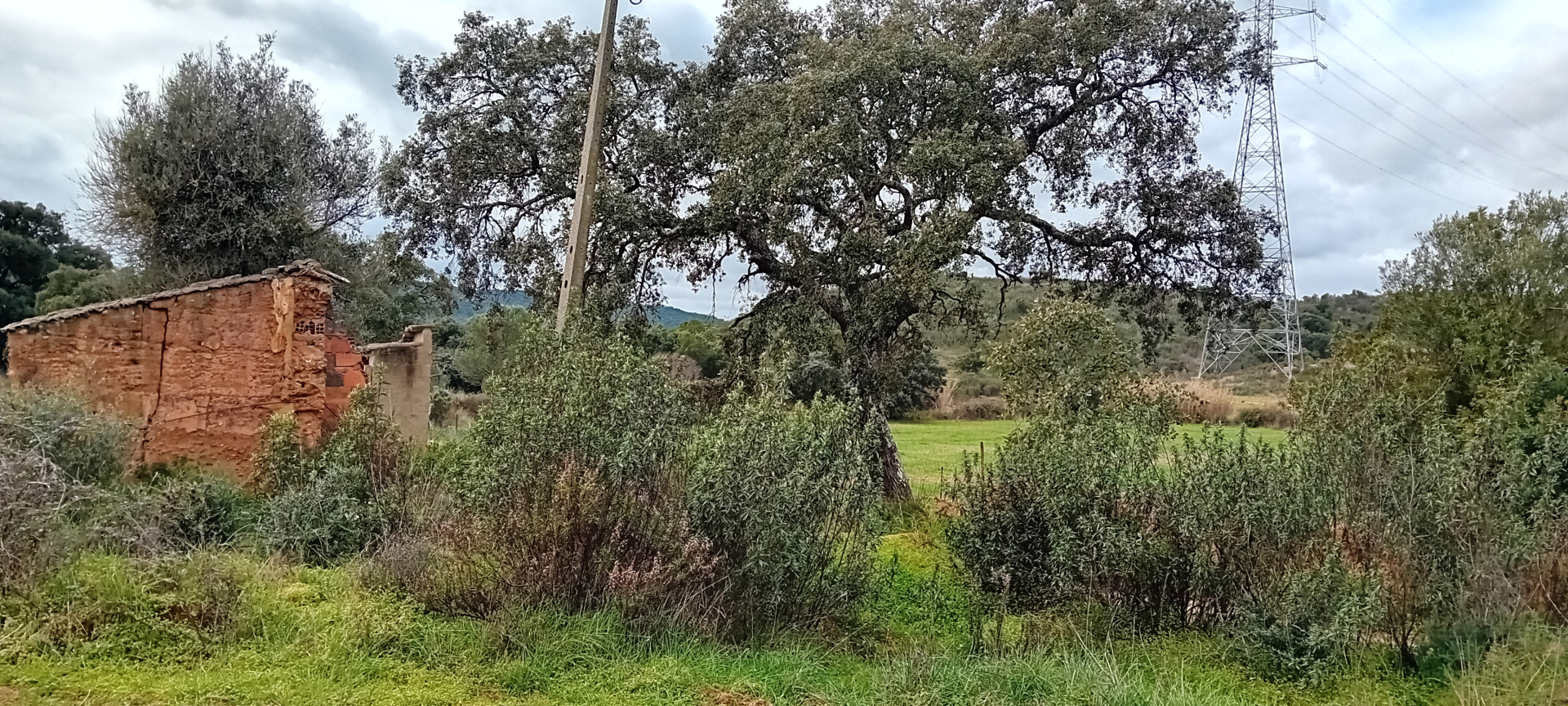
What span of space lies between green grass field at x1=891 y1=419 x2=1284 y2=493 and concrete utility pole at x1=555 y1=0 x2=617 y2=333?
19.0 ft

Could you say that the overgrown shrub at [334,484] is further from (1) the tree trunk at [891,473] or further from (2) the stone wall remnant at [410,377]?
(1) the tree trunk at [891,473]

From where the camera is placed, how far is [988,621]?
7770 mm

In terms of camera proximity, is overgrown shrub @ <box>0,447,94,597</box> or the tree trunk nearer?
overgrown shrub @ <box>0,447,94,597</box>

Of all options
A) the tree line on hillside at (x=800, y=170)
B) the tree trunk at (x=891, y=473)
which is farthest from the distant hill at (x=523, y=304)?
the tree trunk at (x=891, y=473)

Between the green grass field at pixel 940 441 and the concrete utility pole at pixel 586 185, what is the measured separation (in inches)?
227

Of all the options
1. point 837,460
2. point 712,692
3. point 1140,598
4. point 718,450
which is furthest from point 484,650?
point 1140,598

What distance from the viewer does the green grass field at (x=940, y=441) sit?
1608 centimetres

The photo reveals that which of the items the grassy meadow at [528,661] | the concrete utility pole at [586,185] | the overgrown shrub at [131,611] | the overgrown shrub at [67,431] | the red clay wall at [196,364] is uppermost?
the concrete utility pole at [586,185]

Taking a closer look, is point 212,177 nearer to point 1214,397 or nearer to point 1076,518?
point 1076,518

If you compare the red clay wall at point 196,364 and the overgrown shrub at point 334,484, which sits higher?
the red clay wall at point 196,364

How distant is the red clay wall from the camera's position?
9.23 m

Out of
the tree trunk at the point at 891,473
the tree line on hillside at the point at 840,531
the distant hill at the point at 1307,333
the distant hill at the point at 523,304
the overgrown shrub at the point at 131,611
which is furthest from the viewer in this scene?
the distant hill at the point at 1307,333

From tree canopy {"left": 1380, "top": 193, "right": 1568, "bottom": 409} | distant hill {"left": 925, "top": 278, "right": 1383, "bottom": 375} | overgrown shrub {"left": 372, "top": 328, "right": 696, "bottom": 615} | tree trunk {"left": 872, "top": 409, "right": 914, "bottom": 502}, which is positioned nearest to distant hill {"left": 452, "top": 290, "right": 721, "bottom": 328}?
tree trunk {"left": 872, "top": 409, "right": 914, "bottom": 502}

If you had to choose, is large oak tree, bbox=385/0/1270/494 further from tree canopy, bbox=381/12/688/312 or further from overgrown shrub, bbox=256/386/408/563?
overgrown shrub, bbox=256/386/408/563
